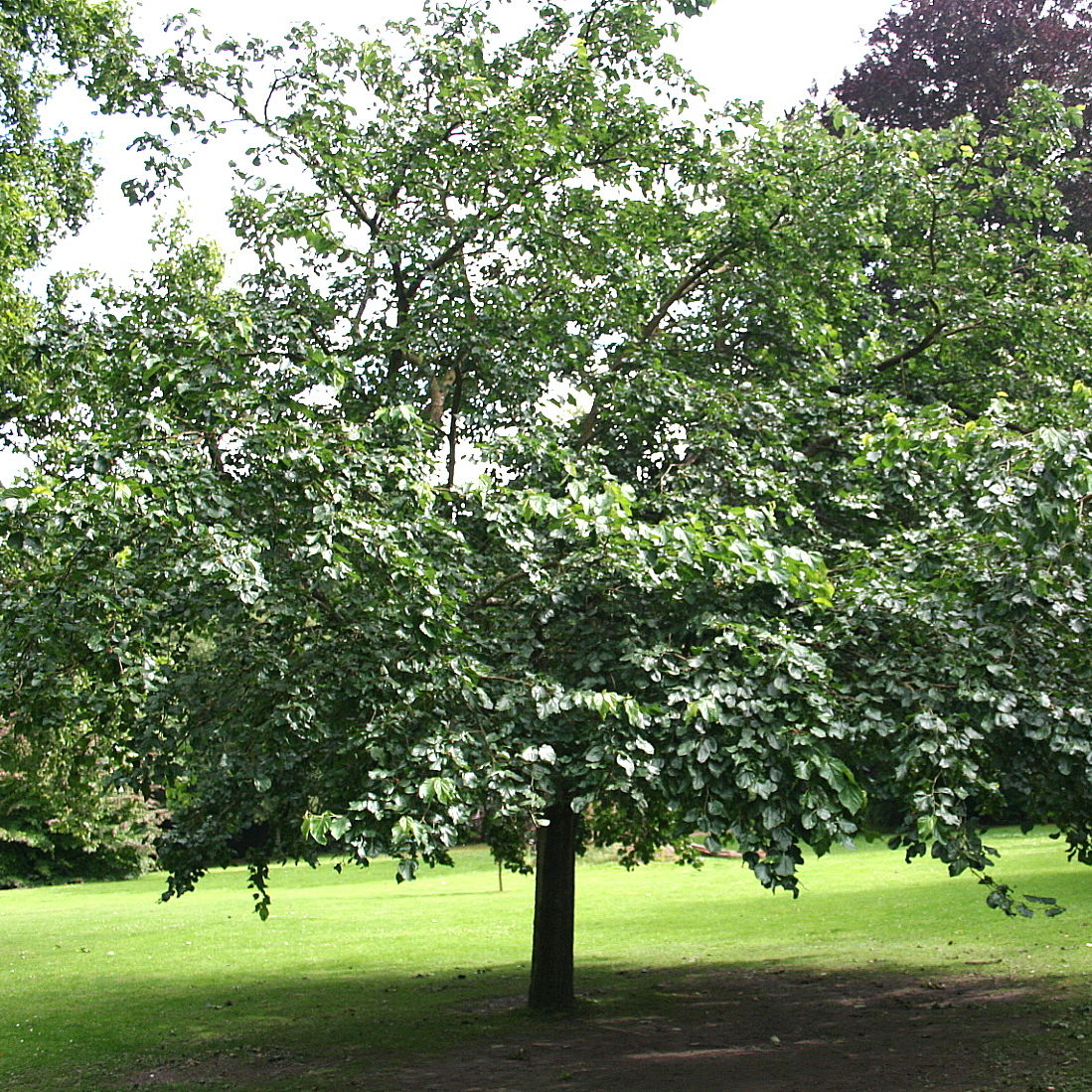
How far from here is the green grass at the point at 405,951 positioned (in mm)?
11141

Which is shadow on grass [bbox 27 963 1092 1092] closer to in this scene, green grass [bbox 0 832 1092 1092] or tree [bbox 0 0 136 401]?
green grass [bbox 0 832 1092 1092]

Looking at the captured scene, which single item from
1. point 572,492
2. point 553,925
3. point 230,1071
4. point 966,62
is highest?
point 966,62

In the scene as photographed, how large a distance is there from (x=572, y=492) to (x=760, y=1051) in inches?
224

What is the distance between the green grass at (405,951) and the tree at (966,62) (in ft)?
45.5

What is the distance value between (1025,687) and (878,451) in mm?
1699

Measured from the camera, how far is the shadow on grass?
893 cm

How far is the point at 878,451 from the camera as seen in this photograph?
7.35 meters

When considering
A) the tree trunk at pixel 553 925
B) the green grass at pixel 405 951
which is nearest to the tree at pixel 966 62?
the green grass at pixel 405 951

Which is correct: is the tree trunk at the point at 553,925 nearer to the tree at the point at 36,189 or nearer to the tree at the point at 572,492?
the tree at the point at 572,492

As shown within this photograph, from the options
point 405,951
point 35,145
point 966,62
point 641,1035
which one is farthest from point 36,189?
point 966,62

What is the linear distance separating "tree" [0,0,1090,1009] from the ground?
1.38 meters

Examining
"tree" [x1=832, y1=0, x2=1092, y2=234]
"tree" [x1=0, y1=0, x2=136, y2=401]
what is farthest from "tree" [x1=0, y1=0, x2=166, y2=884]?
"tree" [x1=832, y1=0, x2=1092, y2=234]

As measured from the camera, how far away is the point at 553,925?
11766mm

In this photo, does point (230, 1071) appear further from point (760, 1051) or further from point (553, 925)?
point (760, 1051)
